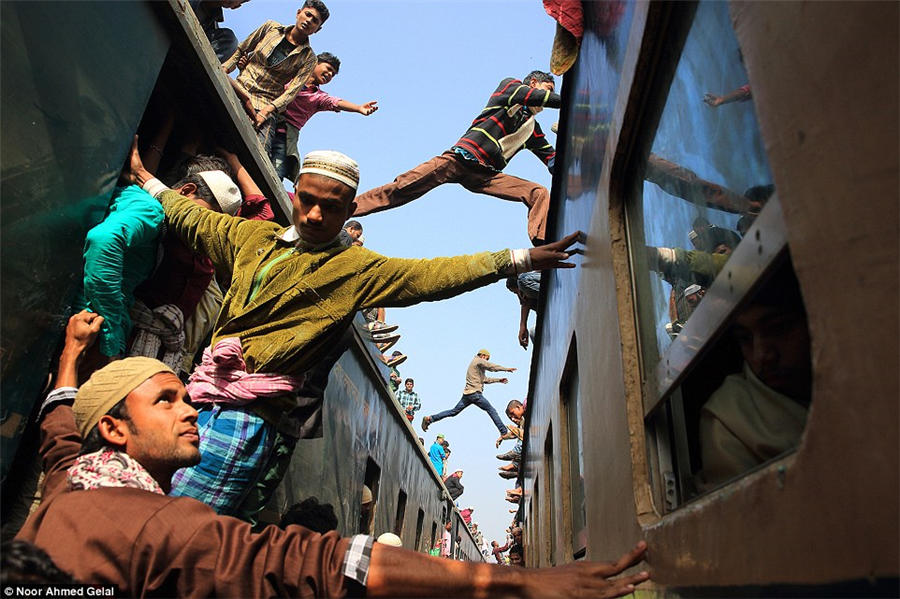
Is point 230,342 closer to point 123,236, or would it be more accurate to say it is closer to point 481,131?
point 123,236

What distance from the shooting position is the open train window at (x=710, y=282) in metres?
1.37

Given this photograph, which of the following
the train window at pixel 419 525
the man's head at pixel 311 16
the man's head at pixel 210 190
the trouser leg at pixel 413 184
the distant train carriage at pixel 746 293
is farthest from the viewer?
the train window at pixel 419 525

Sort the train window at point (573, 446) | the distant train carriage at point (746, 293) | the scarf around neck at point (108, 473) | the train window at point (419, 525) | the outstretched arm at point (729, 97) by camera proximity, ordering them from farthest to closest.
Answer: the train window at point (419, 525) < the train window at point (573, 446) < the scarf around neck at point (108, 473) < the outstretched arm at point (729, 97) < the distant train carriage at point (746, 293)

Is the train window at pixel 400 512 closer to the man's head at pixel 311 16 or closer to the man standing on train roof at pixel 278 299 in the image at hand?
the man's head at pixel 311 16

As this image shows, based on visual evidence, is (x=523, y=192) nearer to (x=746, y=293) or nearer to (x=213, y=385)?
(x=213, y=385)

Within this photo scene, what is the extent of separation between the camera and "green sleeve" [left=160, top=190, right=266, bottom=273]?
2.94m

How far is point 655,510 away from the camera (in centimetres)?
219

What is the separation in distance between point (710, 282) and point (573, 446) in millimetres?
4078

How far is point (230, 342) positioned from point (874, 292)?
2.31 m

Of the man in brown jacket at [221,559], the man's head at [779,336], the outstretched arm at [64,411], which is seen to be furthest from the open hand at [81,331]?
the man's head at [779,336]

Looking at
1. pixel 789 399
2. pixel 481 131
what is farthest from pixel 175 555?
pixel 481 131

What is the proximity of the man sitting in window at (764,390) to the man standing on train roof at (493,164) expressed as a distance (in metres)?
4.81

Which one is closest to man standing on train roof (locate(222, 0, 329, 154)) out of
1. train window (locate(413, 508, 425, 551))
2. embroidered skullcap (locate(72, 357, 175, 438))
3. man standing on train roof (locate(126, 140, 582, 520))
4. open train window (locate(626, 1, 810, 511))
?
man standing on train roof (locate(126, 140, 582, 520))

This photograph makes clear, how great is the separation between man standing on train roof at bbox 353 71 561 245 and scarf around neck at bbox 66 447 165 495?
5.03 metres
